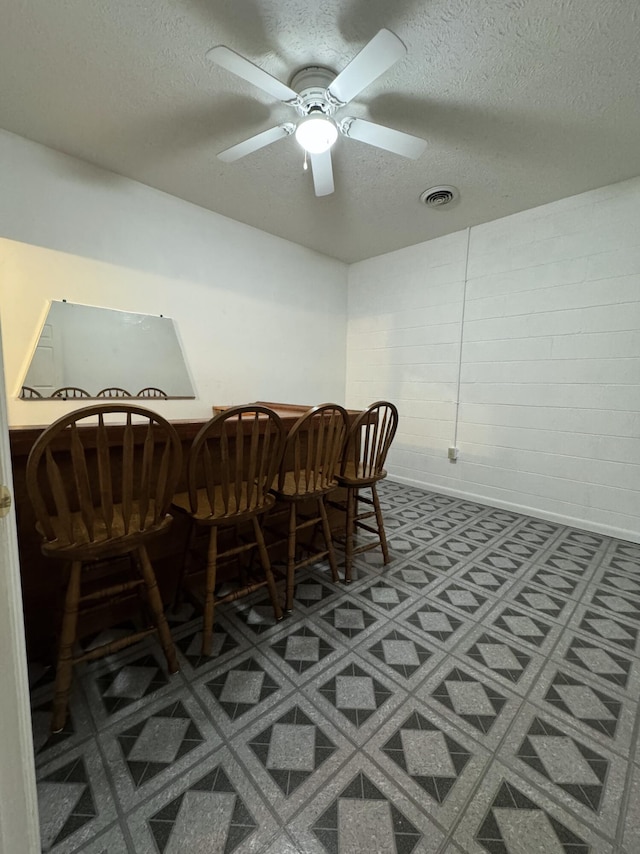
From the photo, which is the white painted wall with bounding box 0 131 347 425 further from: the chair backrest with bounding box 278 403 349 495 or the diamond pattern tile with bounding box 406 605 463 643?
the diamond pattern tile with bounding box 406 605 463 643

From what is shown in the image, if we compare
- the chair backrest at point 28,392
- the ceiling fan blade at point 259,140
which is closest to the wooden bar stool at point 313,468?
the ceiling fan blade at point 259,140

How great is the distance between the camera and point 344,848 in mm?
823

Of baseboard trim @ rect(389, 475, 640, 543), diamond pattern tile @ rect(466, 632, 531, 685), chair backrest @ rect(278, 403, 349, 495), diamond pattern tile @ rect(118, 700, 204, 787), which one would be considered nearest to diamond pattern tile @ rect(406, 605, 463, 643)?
diamond pattern tile @ rect(466, 632, 531, 685)

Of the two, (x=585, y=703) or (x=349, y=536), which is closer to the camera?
(x=585, y=703)

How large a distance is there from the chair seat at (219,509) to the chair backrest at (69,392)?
1583mm

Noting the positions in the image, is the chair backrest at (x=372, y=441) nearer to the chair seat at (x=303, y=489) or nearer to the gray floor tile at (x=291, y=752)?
the chair seat at (x=303, y=489)

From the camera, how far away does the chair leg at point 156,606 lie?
4.04 ft

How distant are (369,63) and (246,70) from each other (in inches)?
19.8

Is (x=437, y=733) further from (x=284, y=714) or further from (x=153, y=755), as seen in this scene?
(x=153, y=755)

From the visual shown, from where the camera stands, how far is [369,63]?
1414 millimetres

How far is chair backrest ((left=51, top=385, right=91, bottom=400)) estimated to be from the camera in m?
2.46

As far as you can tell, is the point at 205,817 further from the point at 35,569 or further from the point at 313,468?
the point at 313,468

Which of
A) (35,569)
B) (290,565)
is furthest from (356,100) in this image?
(35,569)

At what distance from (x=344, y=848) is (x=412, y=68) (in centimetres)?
283
